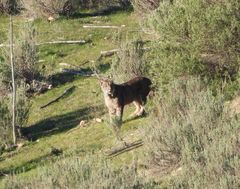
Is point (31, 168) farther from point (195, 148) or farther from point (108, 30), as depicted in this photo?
point (108, 30)

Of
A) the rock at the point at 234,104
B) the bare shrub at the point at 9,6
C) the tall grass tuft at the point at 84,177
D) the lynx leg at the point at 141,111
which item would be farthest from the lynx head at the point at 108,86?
the bare shrub at the point at 9,6

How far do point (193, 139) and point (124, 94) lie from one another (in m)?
5.40

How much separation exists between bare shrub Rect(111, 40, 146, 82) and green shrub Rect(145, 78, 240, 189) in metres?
4.52

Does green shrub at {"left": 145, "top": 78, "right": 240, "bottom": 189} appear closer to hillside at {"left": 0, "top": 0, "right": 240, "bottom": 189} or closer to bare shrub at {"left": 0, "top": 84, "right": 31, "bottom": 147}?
hillside at {"left": 0, "top": 0, "right": 240, "bottom": 189}

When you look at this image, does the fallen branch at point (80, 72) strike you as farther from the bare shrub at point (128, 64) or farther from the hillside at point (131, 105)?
the bare shrub at point (128, 64)

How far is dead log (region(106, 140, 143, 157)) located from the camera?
1517cm

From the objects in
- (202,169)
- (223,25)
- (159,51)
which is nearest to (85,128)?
(159,51)

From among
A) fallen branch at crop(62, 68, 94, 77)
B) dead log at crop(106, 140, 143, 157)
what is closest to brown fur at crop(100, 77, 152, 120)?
dead log at crop(106, 140, 143, 157)

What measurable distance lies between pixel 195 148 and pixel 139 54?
9.26 metres

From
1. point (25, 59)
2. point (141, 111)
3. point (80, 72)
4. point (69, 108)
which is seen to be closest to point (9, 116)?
point (69, 108)

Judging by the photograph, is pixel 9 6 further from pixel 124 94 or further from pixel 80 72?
pixel 124 94

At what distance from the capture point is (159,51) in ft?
58.8

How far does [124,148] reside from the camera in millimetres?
15352

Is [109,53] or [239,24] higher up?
[239,24]
